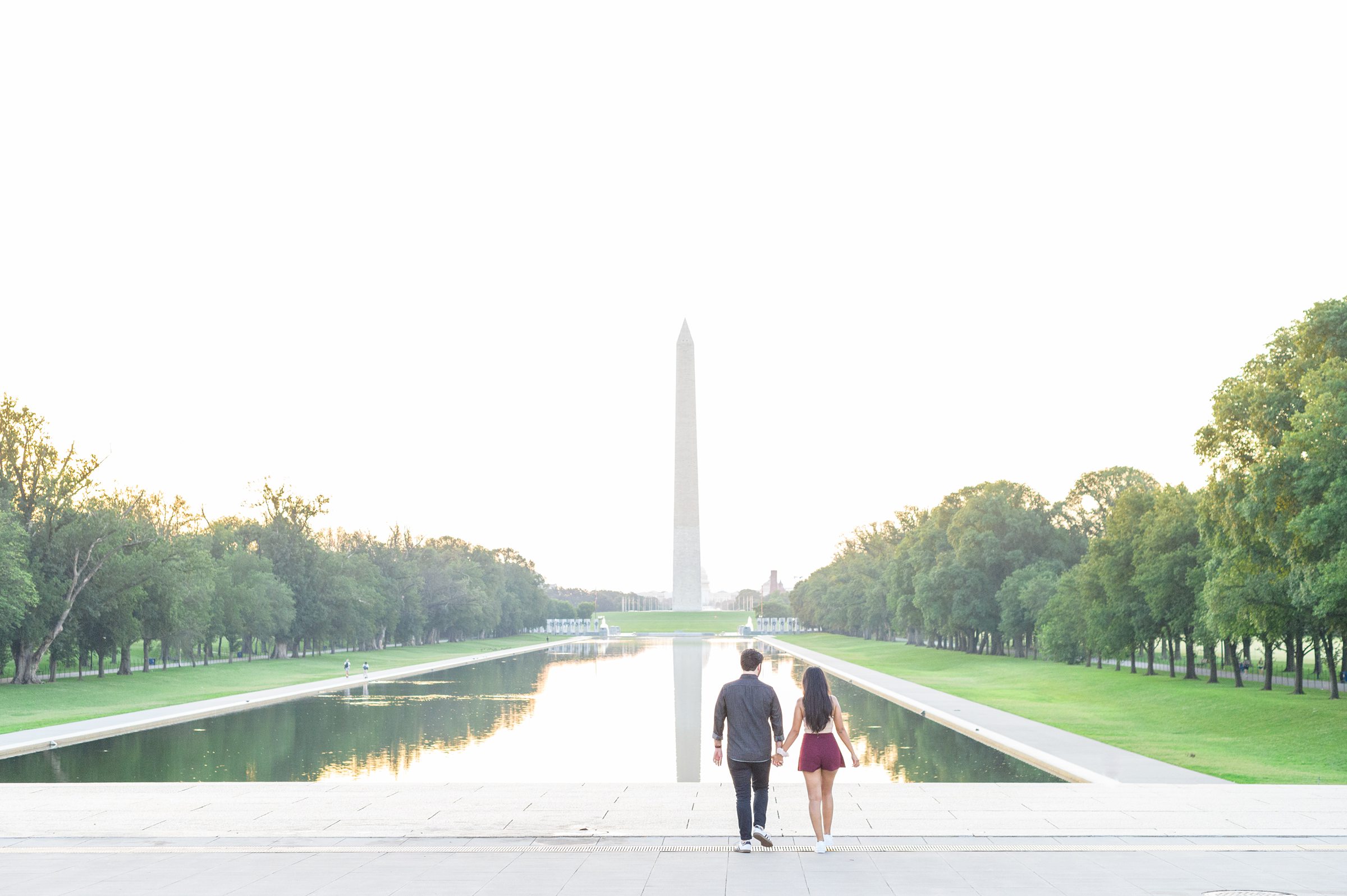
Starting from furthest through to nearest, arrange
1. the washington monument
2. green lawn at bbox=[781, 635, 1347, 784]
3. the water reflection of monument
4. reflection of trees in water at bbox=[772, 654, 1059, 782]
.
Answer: the washington monument, the water reflection of monument, green lawn at bbox=[781, 635, 1347, 784], reflection of trees in water at bbox=[772, 654, 1059, 782]

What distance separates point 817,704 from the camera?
10930 millimetres

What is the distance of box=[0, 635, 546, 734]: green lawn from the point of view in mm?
33125

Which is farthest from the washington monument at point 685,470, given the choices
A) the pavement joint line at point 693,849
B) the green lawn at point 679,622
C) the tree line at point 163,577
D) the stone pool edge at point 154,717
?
the pavement joint line at point 693,849

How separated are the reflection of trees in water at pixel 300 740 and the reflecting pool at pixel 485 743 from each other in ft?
Result: 0.21

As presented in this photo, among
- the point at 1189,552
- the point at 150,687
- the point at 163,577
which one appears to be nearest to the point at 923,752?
the point at 1189,552

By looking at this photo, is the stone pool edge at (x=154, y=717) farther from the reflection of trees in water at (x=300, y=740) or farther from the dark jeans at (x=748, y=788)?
the dark jeans at (x=748, y=788)

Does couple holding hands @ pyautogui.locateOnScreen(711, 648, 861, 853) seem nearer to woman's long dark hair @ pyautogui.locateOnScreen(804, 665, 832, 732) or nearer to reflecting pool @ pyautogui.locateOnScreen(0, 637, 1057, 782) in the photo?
woman's long dark hair @ pyautogui.locateOnScreen(804, 665, 832, 732)

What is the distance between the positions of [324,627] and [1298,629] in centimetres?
5345

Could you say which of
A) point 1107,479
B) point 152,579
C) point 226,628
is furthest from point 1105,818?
point 1107,479

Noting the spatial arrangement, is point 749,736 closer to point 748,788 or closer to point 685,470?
point 748,788

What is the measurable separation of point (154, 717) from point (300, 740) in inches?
220

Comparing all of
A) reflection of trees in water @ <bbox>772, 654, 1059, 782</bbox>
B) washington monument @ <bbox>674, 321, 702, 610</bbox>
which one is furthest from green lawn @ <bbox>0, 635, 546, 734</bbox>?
washington monument @ <bbox>674, 321, 702, 610</bbox>

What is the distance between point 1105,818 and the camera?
12.8 metres

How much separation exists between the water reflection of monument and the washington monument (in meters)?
48.5
